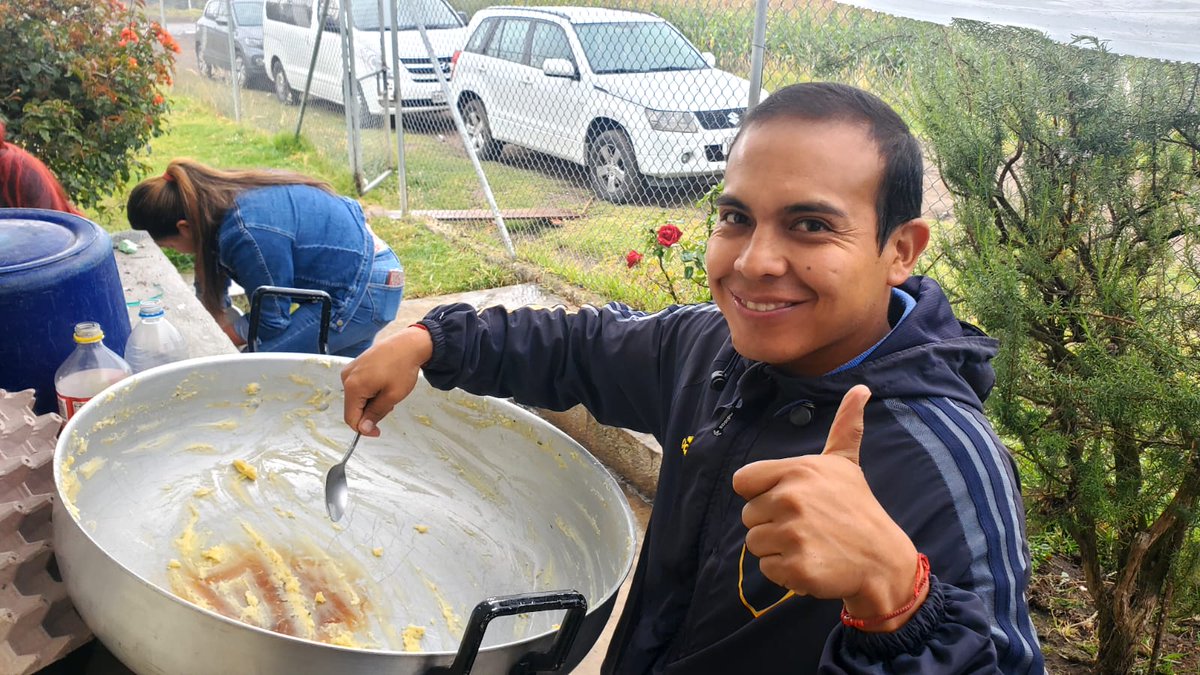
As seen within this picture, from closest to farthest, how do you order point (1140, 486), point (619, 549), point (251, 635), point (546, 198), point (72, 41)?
point (251, 635) < point (619, 549) < point (1140, 486) < point (72, 41) < point (546, 198)

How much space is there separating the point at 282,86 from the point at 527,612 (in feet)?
35.7

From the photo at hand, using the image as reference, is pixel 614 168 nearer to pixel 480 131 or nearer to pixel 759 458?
pixel 480 131

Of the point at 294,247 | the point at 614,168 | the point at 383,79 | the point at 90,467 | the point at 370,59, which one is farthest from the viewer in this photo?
the point at 370,59

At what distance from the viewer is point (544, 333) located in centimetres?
179

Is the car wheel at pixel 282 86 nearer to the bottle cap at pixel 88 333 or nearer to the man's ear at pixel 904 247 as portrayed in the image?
the bottle cap at pixel 88 333

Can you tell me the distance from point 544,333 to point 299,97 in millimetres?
9526

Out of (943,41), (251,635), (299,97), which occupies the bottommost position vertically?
(299,97)

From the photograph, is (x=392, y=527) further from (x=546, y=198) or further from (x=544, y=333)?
(x=546, y=198)

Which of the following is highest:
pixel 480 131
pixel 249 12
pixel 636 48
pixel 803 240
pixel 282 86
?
pixel 803 240

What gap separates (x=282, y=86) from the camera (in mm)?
10883

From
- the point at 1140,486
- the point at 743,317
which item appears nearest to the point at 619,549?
the point at 743,317

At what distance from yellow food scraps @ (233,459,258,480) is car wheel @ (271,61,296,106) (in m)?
8.90

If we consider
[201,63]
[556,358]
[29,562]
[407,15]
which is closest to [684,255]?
[556,358]

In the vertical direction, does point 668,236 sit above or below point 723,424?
below
